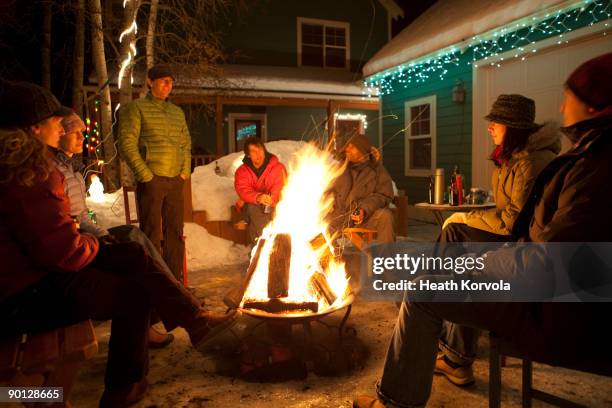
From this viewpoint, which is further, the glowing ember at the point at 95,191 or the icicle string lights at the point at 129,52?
the icicle string lights at the point at 129,52

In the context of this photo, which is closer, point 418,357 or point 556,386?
point 418,357

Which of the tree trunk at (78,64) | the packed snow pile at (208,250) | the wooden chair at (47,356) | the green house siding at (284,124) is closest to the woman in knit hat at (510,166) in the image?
the wooden chair at (47,356)

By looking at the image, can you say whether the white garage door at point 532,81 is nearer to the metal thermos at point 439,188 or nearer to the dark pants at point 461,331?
the metal thermos at point 439,188

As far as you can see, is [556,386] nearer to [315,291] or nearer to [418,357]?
[418,357]

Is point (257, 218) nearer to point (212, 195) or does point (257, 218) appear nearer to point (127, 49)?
point (212, 195)

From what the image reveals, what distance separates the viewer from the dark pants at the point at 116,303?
6.73 ft

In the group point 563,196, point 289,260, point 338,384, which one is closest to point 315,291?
point 289,260

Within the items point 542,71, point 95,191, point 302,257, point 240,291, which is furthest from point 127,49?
point 542,71

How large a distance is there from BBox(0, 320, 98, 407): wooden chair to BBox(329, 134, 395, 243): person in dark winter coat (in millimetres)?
3444

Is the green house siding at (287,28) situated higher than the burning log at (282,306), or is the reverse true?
the green house siding at (287,28)

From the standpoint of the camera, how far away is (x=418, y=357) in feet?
7.04

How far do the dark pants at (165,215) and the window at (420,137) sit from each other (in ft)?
22.0

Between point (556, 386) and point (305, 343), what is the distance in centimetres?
168

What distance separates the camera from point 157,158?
455cm
